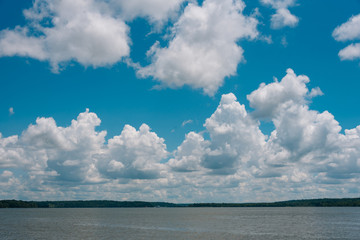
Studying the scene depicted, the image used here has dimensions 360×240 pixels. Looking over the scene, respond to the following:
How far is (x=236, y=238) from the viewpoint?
247ft

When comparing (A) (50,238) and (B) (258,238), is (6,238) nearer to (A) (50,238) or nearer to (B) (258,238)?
(A) (50,238)

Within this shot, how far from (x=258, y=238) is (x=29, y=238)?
5508 cm

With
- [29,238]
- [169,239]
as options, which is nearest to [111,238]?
[169,239]

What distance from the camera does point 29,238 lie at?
7862cm

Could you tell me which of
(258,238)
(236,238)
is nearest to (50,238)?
(236,238)

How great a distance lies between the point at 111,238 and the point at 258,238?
3497cm

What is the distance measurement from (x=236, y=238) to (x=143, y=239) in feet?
71.3

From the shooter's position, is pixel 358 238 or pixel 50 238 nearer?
pixel 358 238

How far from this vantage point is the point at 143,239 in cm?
7519

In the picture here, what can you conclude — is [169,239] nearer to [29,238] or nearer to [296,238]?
[296,238]

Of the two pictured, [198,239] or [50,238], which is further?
[50,238]

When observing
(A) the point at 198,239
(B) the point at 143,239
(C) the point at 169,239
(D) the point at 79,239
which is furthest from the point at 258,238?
(D) the point at 79,239

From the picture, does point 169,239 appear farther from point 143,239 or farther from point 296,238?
point 296,238

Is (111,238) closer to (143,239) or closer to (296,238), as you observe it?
(143,239)
